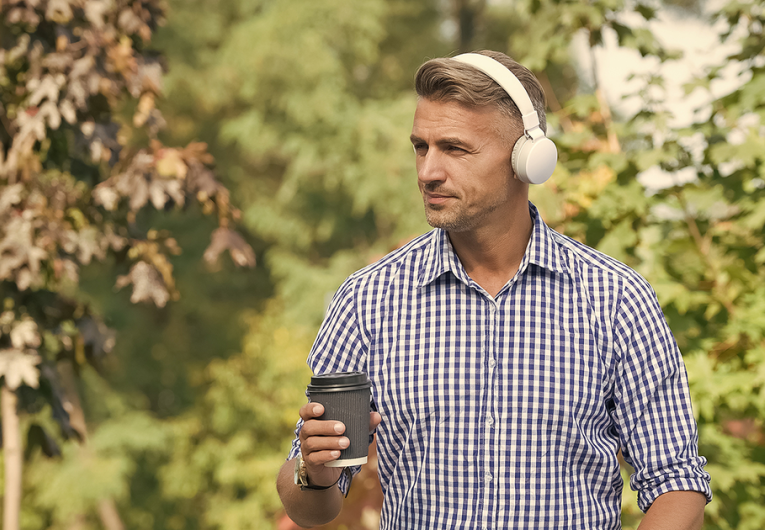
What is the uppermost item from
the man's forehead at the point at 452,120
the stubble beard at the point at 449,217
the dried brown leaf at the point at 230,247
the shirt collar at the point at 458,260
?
the dried brown leaf at the point at 230,247

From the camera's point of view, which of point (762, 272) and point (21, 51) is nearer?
point (762, 272)

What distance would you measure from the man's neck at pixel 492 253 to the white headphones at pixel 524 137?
0.37 ft

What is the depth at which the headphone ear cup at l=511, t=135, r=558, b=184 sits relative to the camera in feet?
5.20

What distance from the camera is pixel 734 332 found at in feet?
9.98

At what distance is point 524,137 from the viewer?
163cm

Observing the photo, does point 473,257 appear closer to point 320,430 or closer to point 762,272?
point 320,430

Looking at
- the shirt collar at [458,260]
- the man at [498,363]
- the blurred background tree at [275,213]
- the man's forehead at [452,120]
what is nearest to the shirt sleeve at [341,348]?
the man at [498,363]

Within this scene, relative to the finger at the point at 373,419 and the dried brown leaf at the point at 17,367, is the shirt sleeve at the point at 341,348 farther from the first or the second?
the dried brown leaf at the point at 17,367

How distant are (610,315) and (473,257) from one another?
29cm

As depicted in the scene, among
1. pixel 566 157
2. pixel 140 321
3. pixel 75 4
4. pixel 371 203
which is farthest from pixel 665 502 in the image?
pixel 140 321

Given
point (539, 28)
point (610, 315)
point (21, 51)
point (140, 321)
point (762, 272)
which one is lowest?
point (610, 315)

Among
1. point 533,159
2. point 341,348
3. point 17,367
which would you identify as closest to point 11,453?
point 17,367

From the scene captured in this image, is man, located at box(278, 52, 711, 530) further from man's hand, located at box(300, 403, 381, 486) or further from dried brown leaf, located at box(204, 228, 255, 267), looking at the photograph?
dried brown leaf, located at box(204, 228, 255, 267)

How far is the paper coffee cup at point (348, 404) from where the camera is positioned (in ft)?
4.50
